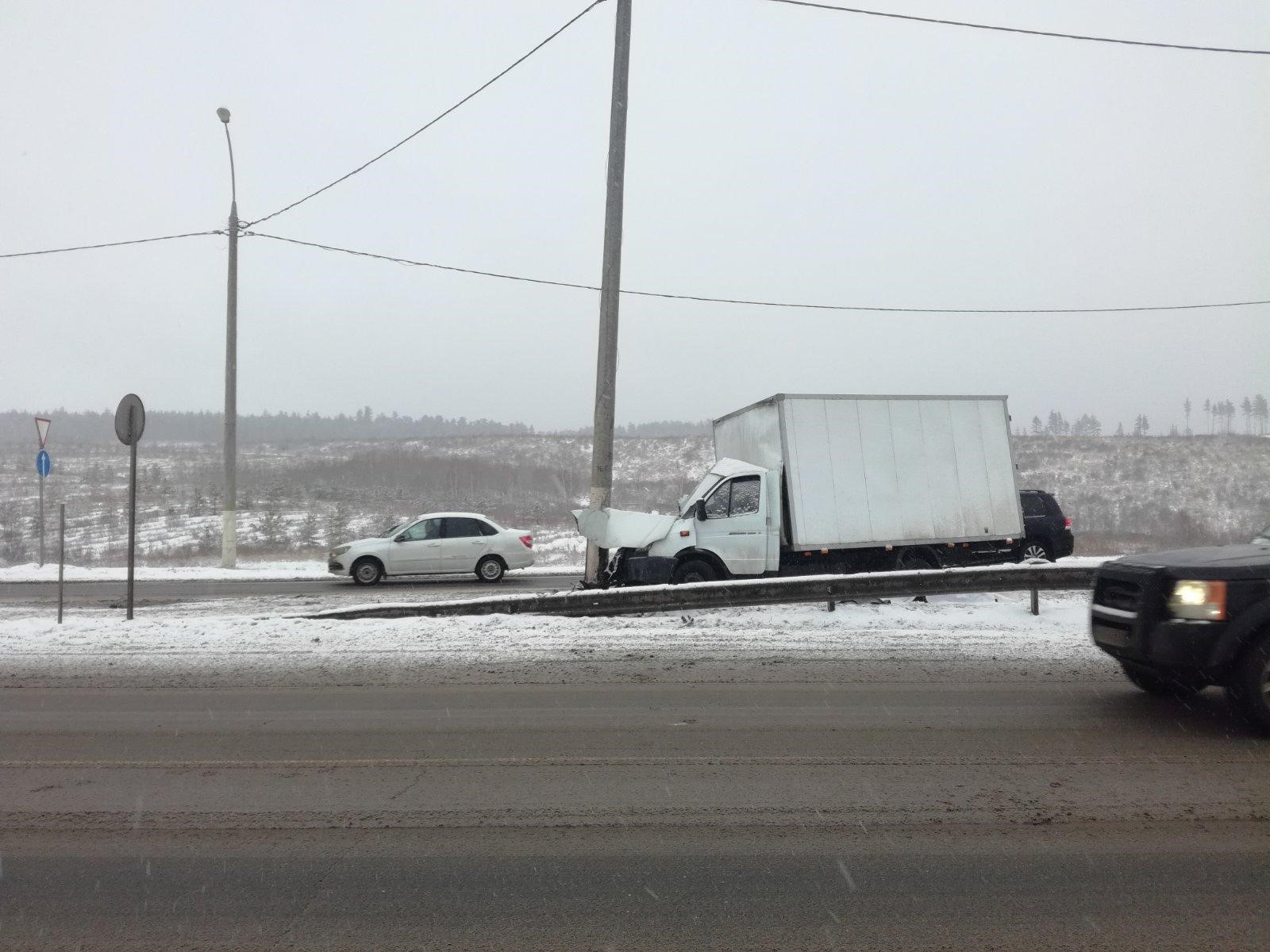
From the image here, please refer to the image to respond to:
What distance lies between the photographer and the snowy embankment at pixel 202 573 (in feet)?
66.6

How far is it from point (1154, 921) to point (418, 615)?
949cm

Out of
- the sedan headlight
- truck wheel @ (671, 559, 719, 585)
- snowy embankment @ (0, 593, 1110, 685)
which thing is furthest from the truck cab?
the sedan headlight

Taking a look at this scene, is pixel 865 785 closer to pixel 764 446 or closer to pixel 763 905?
pixel 763 905

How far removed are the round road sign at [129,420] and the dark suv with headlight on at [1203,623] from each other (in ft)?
38.4

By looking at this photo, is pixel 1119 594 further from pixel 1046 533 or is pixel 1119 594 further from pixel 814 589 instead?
pixel 1046 533

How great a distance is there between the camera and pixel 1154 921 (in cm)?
347

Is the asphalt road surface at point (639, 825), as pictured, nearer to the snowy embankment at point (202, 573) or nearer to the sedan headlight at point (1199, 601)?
the sedan headlight at point (1199, 601)

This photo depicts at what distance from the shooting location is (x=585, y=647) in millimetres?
9742

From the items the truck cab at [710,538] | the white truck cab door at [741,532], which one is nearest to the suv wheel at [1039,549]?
the truck cab at [710,538]

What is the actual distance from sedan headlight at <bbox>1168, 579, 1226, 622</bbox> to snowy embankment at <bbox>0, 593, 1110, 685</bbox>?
224 centimetres

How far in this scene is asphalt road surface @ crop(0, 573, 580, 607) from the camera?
1588cm

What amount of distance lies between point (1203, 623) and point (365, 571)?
1596cm

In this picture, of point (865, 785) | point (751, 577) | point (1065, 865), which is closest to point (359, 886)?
point (865, 785)

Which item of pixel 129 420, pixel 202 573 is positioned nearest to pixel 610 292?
pixel 129 420
